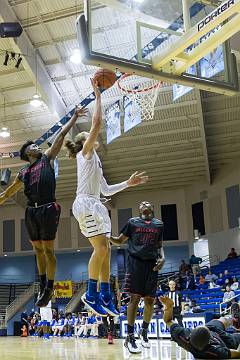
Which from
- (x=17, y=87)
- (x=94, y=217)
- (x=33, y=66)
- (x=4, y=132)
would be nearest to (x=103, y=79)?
(x=94, y=217)

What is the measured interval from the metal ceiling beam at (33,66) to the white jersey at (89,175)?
10.1 meters

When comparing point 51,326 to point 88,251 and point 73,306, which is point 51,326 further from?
point 88,251

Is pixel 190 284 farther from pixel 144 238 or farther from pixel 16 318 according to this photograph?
pixel 16 318

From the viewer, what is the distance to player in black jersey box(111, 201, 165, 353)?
6.49 meters

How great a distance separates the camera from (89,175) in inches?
202

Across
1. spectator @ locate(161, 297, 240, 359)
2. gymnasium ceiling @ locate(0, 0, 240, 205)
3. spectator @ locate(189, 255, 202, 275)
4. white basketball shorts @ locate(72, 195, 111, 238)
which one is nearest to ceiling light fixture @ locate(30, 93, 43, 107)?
gymnasium ceiling @ locate(0, 0, 240, 205)

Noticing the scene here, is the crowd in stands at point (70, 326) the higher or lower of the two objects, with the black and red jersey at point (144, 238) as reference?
lower

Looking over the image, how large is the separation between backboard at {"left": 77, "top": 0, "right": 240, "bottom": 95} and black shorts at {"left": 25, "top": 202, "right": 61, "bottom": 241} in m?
2.38

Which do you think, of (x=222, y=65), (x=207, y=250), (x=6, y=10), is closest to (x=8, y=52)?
(x=6, y=10)

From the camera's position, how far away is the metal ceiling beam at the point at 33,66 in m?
14.2

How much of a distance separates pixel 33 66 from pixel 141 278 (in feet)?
37.8

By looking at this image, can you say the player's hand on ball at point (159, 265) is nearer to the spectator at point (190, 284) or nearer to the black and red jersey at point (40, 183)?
the black and red jersey at point (40, 183)

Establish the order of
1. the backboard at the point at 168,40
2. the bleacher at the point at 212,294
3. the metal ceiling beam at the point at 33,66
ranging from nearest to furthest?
the backboard at the point at 168,40 < the metal ceiling beam at the point at 33,66 < the bleacher at the point at 212,294

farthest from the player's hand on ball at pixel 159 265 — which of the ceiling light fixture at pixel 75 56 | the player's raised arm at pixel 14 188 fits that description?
the ceiling light fixture at pixel 75 56
